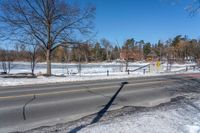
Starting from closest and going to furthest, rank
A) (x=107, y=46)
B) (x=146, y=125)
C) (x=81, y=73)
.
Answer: (x=146, y=125) < (x=81, y=73) < (x=107, y=46)

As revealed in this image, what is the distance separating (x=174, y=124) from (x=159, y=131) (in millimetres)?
810

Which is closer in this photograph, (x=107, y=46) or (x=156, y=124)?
(x=156, y=124)

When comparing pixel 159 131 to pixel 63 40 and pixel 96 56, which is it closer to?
pixel 63 40

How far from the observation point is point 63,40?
26.0m

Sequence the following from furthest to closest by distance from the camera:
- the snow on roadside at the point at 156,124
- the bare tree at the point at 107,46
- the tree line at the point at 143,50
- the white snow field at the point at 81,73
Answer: the bare tree at the point at 107,46, the tree line at the point at 143,50, the white snow field at the point at 81,73, the snow on roadside at the point at 156,124

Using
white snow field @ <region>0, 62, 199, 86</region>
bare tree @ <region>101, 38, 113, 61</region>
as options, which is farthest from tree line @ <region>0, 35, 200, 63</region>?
white snow field @ <region>0, 62, 199, 86</region>

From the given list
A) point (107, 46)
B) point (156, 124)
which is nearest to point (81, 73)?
point (156, 124)

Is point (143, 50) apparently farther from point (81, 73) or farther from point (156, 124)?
point (156, 124)

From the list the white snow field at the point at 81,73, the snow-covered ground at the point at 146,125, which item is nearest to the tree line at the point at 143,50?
the white snow field at the point at 81,73

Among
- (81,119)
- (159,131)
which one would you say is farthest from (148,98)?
(159,131)

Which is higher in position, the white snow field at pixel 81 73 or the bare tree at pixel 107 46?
the bare tree at pixel 107 46

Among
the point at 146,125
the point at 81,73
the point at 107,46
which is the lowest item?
the point at 81,73

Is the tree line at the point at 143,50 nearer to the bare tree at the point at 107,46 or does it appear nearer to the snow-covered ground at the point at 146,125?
the bare tree at the point at 107,46

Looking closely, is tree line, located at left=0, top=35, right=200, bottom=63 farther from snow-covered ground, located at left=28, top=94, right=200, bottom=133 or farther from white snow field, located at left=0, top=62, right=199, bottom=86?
snow-covered ground, located at left=28, top=94, right=200, bottom=133
